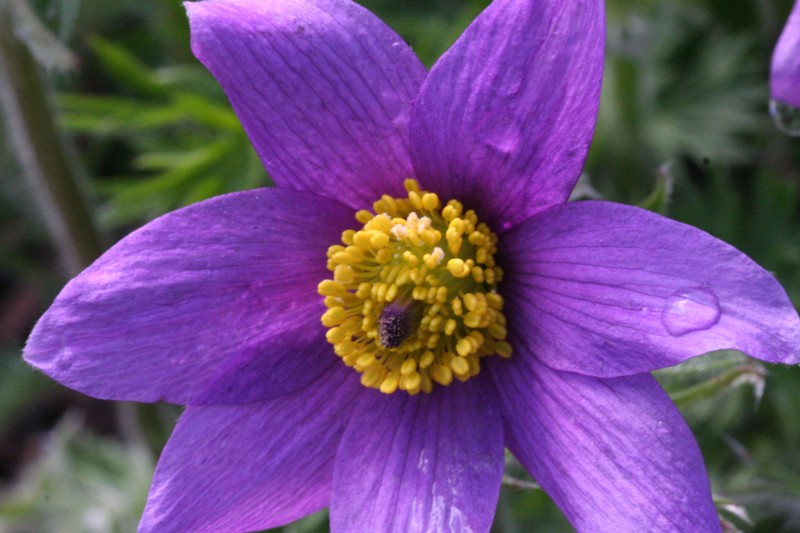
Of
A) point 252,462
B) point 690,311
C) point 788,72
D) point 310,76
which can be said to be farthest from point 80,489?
point 788,72

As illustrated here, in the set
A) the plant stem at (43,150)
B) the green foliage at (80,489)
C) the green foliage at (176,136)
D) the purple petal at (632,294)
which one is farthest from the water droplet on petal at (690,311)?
the green foliage at (80,489)

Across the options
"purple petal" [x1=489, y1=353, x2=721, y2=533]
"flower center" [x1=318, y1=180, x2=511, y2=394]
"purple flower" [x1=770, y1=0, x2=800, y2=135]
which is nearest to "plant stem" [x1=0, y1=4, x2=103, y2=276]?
"flower center" [x1=318, y1=180, x2=511, y2=394]

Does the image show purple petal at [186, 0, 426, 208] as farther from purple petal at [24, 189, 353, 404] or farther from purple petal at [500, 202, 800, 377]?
purple petal at [500, 202, 800, 377]

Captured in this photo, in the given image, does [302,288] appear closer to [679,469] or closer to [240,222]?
[240,222]

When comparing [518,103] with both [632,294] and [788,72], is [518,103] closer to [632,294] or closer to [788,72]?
[632,294]

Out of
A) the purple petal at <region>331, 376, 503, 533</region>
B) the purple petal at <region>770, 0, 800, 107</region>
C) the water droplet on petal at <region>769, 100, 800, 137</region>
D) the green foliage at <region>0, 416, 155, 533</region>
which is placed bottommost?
the green foliage at <region>0, 416, 155, 533</region>

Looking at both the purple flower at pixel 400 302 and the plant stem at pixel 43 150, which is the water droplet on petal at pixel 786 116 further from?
the plant stem at pixel 43 150
